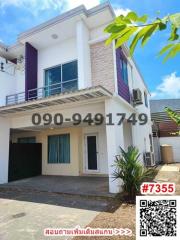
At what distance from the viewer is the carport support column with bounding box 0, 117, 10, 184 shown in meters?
10.1

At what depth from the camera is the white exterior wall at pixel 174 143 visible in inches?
720

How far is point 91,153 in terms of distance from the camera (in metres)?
Result: 12.0

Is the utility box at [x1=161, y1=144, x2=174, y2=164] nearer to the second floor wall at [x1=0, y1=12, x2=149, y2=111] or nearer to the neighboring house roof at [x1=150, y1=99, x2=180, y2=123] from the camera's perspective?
the neighboring house roof at [x1=150, y1=99, x2=180, y2=123]

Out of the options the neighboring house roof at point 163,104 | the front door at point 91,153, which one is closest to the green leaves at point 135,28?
the front door at point 91,153

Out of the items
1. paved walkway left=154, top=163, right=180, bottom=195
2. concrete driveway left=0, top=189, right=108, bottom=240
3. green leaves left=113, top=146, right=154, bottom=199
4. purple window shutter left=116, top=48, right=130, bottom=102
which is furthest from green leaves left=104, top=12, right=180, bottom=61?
purple window shutter left=116, top=48, right=130, bottom=102

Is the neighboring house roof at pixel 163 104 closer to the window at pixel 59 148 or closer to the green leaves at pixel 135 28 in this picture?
the window at pixel 59 148

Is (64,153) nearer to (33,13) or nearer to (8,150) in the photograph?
(8,150)

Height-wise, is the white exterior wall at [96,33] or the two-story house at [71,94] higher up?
the white exterior wall at [96,33]

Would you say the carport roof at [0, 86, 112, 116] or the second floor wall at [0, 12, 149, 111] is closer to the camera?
the carport roof at [0, 86, 112, 116]

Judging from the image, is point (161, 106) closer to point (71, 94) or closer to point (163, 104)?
point (163, 104)

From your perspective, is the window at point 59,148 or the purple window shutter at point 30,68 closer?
the purple window shutter at point 30,68

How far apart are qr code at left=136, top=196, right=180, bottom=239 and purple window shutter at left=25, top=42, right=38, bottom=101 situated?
29.3 ft

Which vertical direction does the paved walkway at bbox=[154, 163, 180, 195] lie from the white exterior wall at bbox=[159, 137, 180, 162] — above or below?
below

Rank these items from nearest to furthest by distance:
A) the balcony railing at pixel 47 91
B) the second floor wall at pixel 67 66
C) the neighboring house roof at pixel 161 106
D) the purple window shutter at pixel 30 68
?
the second floor wall at pixel 67 66
the balcony railing at pixel 47 91
the purple window shutter at pixel 30 68
the neighboring house roof at pixel 161 106
